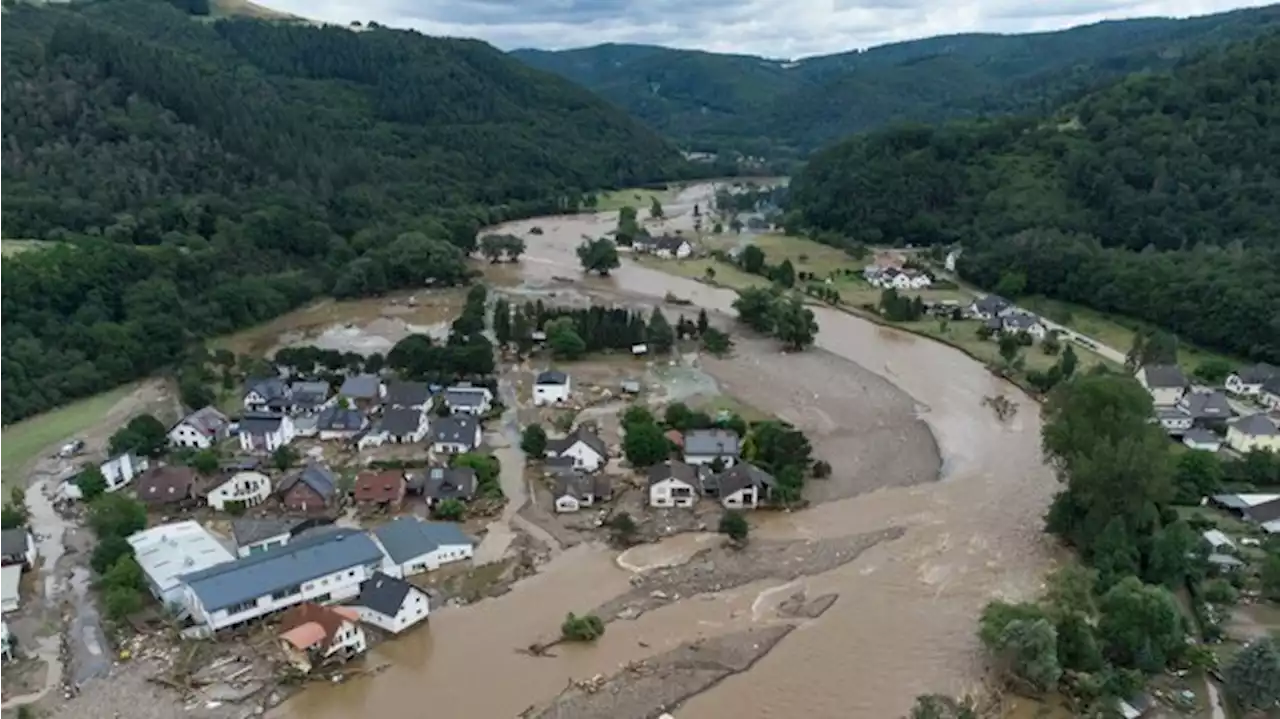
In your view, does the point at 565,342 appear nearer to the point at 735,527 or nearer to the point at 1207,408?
the point at 735,527

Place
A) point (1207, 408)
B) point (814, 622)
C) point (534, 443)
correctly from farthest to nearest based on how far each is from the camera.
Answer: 1. point (1207, 408)
2. point (534, 443)
3. point (814, 622)

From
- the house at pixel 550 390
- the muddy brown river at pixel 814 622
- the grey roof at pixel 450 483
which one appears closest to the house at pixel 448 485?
the grey roof at pixel 450 483

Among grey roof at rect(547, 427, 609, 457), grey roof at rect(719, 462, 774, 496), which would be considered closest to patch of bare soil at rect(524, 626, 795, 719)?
grey roof at rect(719, 462, 774, 496)

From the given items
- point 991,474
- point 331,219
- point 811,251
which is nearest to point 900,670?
point 991,474

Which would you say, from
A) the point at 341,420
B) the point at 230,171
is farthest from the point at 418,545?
the point at 230,171

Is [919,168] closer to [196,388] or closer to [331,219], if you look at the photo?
[331,219]

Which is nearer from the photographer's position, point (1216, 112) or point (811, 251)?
point (1216, 112)

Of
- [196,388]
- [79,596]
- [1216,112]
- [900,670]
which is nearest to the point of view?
[900,670]
